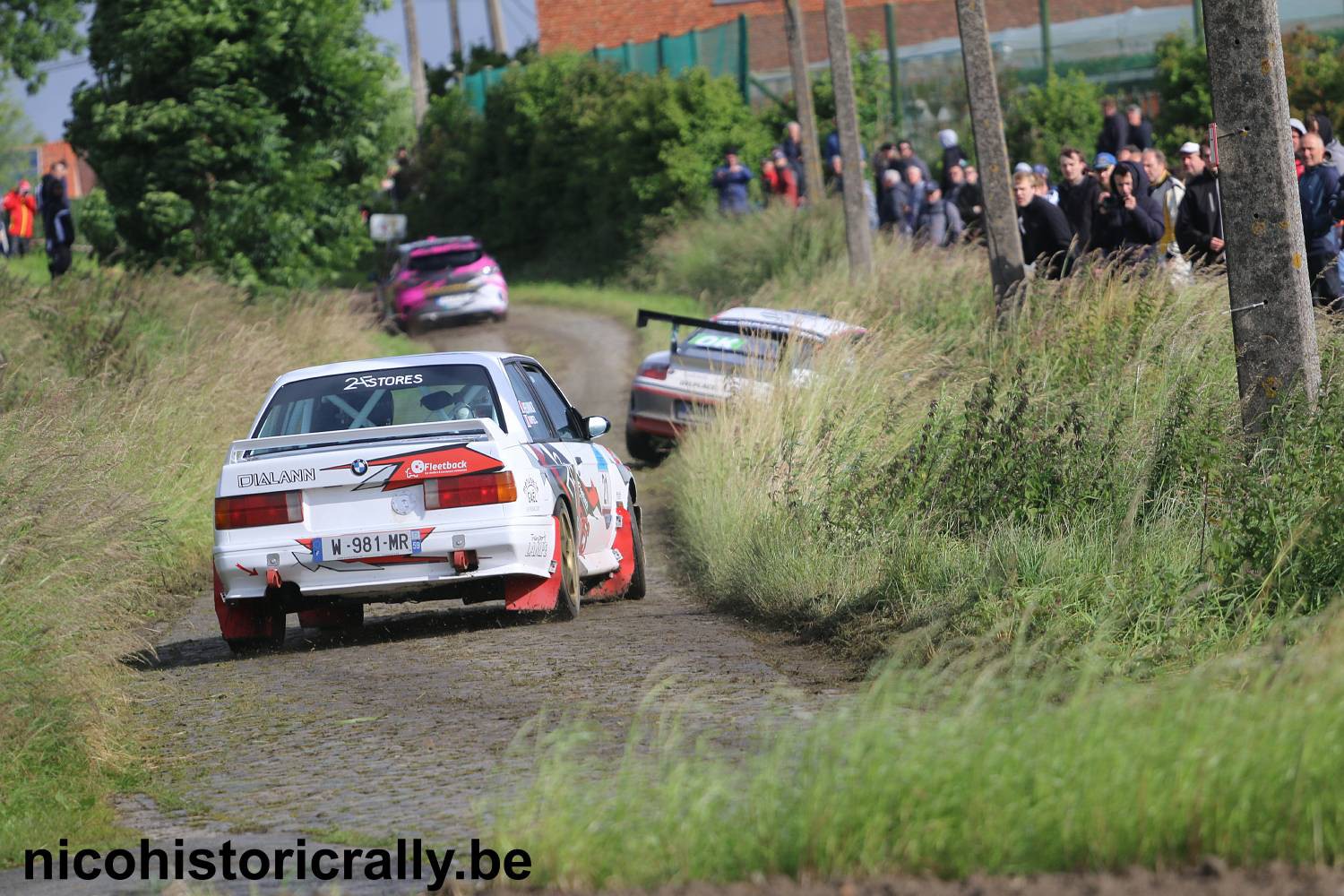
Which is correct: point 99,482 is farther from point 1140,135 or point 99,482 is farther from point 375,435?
point 1140,135

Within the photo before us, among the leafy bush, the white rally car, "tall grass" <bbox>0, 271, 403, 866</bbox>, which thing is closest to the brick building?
the leafy bush

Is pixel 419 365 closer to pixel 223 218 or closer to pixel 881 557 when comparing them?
pixel 881 557

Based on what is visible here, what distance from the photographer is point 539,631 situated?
34.0 ft

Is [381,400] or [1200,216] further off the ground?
[1200,216]

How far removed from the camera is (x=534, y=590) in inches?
402

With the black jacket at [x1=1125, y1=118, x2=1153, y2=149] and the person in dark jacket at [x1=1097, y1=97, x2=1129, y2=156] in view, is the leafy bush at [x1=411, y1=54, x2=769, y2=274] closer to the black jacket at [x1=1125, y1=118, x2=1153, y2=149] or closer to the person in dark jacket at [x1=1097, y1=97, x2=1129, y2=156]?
the person in dark jacket at [x1=1097, y1=97, x2=1129, y2=156]

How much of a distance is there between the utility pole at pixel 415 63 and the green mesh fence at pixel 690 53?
310 inches

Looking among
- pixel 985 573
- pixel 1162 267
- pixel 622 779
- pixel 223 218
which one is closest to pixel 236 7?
pixel 223 218

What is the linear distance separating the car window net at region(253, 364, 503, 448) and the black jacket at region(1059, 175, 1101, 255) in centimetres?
790

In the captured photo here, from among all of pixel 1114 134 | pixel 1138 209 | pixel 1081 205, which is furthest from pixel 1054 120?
pixel 1138 209

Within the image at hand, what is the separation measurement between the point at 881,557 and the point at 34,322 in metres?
10.8

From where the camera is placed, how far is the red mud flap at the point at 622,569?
11.7m

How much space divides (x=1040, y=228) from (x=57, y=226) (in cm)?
1581

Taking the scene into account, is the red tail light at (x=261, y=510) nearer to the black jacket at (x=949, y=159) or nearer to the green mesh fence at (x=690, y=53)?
the black jacket at (x=949, y=159)
